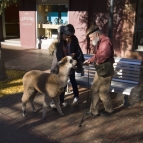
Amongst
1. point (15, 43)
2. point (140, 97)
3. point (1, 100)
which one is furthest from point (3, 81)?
point (15, 43)

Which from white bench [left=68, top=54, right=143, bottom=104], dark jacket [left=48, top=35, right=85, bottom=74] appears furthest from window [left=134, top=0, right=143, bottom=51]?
dark jacket [left=48, top=35, right=85, bottom=74]

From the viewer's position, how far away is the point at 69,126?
4230 millimetres

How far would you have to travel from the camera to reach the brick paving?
3834mm

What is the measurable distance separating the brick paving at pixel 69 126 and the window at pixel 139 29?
5.46 m

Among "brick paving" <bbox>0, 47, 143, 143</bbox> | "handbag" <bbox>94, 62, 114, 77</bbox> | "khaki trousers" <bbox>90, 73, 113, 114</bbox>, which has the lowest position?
"brick paving" <bbox>0, 47, 143, 143</bbox>

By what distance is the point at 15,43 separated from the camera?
526 inches

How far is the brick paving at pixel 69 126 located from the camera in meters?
3.83

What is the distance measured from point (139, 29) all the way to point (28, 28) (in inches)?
238

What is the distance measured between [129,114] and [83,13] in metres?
7.08

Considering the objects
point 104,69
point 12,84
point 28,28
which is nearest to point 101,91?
point 104,69

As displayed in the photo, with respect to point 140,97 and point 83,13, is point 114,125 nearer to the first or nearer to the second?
point 140,97

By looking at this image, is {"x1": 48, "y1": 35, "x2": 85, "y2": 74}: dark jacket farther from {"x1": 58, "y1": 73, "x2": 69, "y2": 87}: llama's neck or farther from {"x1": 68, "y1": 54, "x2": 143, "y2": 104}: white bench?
{"x1": 68, "y1": 54, "x2": 143, "y2": 104}: white bench

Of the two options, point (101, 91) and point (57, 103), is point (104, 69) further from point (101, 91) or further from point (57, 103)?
point (57, 103)

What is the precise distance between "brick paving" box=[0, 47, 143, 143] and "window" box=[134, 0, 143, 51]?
5458 millimetres
